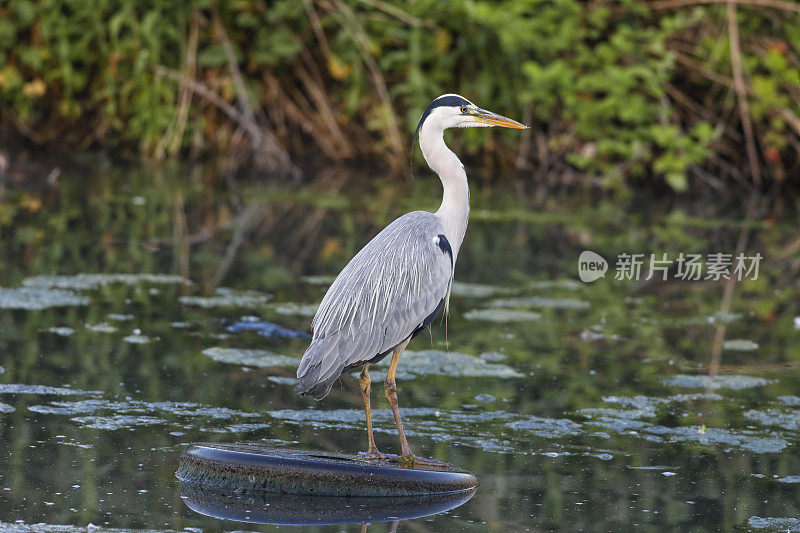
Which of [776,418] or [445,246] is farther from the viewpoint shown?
[776,418]

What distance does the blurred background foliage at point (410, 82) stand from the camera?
13.1 metres

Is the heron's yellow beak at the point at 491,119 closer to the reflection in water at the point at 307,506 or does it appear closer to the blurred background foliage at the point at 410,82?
the reflection in water at the point at 307,506

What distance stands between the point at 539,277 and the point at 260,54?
6176 mm

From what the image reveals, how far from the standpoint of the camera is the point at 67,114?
1425 centimetres

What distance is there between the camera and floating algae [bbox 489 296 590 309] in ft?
25.4

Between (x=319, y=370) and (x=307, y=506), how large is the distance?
1.97 ft

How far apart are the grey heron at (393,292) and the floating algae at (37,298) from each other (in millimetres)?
2678

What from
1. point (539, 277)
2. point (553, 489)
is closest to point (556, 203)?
point (539, 277)

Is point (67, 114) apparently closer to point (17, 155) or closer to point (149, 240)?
point (17, 155)

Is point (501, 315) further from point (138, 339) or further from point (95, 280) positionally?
point (95, 280)

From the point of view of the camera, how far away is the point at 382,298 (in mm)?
4773

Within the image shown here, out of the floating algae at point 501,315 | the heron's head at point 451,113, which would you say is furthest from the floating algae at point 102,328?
the heron's head at point 451,113

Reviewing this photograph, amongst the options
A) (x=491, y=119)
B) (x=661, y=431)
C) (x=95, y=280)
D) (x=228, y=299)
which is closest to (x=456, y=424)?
(x=661, y=431)

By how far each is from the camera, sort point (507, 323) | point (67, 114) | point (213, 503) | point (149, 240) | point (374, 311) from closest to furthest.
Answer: point (213, 503)
point (374, 311)
point (507, 323)
point (149, 240)
point (67, 114)
